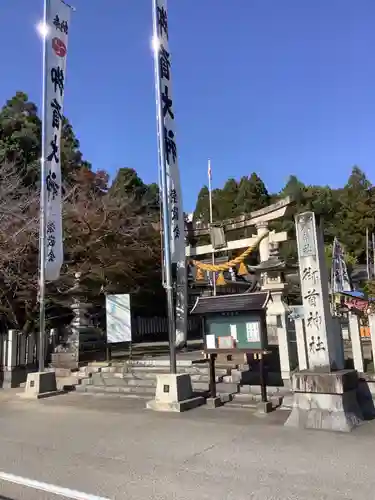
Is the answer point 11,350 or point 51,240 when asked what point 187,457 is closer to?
point 51,240

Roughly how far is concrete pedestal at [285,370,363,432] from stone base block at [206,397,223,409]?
199 cm

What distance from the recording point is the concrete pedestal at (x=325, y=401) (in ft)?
21.2

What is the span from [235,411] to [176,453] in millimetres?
2822

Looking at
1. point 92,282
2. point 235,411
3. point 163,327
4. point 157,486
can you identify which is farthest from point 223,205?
point 157,486

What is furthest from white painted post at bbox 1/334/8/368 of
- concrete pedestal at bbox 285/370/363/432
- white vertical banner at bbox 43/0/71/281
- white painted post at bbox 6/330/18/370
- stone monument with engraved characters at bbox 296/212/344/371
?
stone monument with engraved characters at bbox 296/212/344/371

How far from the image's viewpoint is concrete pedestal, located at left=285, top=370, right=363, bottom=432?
648 centimetres

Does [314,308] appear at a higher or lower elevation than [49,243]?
lower

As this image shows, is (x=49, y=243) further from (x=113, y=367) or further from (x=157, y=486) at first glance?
(x=157, y=486)

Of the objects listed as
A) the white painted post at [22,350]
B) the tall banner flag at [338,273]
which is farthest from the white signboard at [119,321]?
the tall banner flag at [338,273]

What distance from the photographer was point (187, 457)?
5363mm

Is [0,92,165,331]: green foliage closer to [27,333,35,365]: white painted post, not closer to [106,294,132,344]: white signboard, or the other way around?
[27,333,35,365]: white painted post

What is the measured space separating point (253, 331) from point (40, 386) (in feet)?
19.6

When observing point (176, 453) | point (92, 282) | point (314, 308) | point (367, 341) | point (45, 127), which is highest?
point (45, 127)

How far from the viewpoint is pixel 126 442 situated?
620 cm
